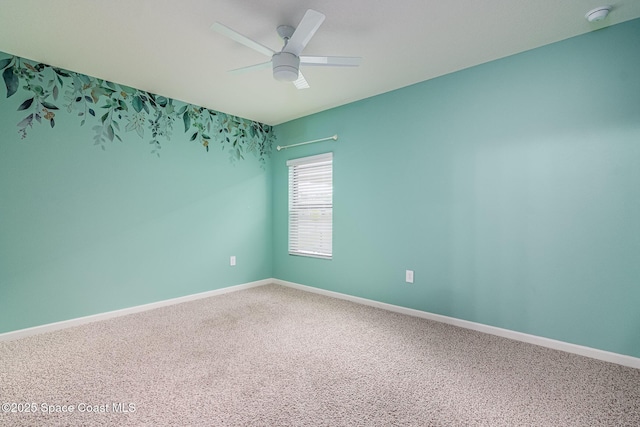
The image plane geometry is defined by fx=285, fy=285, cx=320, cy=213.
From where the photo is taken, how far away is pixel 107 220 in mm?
2859

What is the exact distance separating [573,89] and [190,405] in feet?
10.9

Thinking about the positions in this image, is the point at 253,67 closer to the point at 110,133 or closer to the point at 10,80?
the point at 110,133

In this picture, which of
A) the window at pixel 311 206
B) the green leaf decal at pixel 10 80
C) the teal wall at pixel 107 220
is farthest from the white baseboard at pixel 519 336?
the green leaf decal at pixel 10 80

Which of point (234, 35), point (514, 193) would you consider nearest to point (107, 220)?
point (234, 35)

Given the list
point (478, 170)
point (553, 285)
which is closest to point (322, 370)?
point (553, 285)

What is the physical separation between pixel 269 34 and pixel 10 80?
2225mm

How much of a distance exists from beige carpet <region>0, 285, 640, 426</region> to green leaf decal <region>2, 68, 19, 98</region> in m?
2.07

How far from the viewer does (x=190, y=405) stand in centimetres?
151

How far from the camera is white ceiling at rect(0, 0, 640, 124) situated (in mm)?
1850

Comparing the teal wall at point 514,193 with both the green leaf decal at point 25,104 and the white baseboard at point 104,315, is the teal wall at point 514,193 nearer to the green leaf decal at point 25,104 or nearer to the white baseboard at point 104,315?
the white baseboard at point 104,315

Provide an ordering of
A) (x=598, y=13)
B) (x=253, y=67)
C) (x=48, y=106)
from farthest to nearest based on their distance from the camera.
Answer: (x=48, y=106) → (x=253, y=67) → (x=598, y=13)

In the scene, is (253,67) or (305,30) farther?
(253,67)

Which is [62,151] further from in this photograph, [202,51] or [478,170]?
[478,170]

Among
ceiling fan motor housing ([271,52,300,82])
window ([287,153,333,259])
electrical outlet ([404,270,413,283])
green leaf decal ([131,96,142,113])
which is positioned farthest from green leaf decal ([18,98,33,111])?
electrical outlet ([404,270,413,283])
